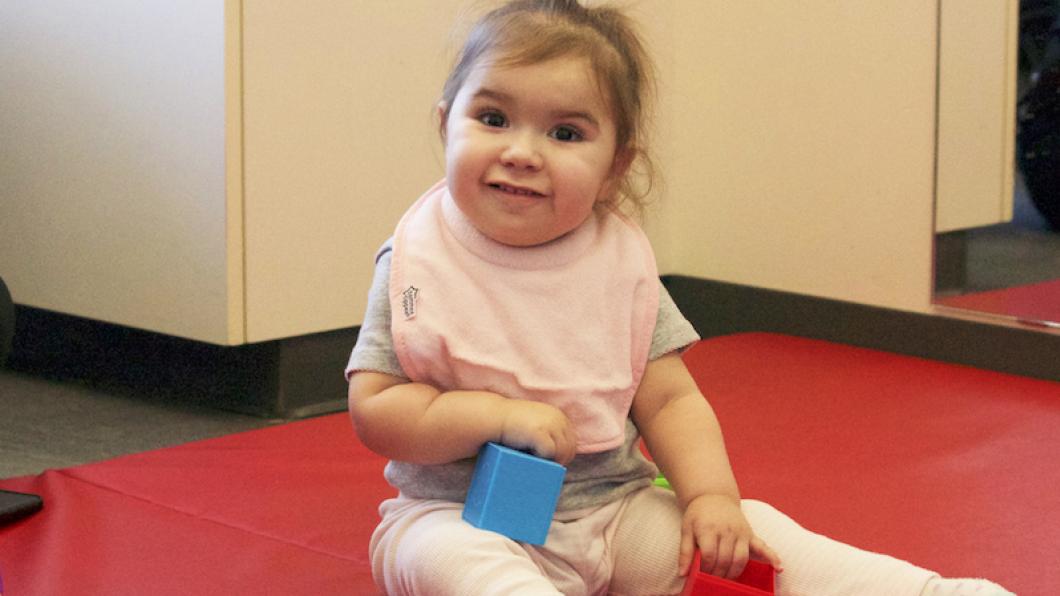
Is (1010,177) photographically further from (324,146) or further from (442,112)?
(442,112)

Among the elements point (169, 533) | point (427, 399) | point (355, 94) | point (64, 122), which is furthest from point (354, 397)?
point (64, 122)

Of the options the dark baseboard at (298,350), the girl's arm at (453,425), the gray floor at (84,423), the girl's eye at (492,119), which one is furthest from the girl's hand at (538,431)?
the dark baseboard at (298,350)

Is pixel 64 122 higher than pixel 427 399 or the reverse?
higher

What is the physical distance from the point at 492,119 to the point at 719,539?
1.15 feet

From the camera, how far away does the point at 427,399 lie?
1029 millimetres

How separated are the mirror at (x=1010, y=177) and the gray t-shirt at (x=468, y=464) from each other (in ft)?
3.62

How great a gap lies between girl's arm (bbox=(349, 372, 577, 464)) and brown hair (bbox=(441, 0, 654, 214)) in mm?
225

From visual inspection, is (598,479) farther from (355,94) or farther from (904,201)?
(904,201)

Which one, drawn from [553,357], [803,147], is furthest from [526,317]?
[803,147]

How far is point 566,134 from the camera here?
1.05 m

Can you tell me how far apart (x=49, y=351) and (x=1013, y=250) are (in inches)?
58.2

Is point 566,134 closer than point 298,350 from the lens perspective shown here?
Yes

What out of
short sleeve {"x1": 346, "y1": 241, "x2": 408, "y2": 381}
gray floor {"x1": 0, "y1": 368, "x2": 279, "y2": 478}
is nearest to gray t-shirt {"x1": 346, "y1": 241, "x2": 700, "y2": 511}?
short sleeve {"x1": 346, "y1": 241, "x2": 408, "y2": 381}

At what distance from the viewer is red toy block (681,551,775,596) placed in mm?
967
